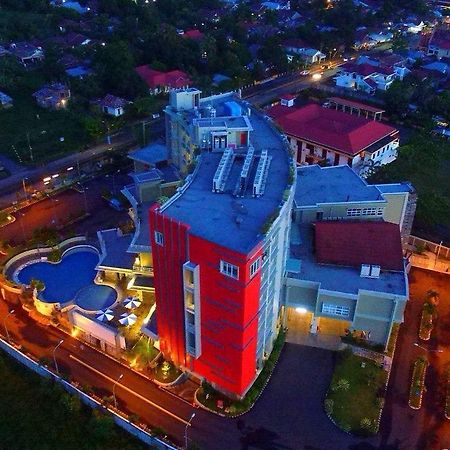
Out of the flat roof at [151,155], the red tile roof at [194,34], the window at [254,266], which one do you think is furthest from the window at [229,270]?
the red tile roof at [194,34]

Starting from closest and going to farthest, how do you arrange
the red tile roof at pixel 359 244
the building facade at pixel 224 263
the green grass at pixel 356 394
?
the building facade at pixel 224 263
the green grass at pixel 356 394
the red tile roof at pixel 359 244

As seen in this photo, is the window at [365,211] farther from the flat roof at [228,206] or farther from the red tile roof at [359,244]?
the flat roof at [228,206]

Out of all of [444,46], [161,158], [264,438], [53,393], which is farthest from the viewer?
[444,46]

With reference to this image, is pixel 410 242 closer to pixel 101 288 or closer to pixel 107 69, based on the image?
pixel 101 288

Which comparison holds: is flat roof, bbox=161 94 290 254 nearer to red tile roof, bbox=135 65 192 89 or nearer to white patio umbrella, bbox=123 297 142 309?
white patio umbrella, bbox=123 297 142 309

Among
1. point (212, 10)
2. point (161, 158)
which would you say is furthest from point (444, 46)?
point (161, 158)

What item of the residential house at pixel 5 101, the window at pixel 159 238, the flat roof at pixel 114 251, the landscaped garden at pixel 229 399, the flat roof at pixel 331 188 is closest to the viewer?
the window at pixel 159 238
